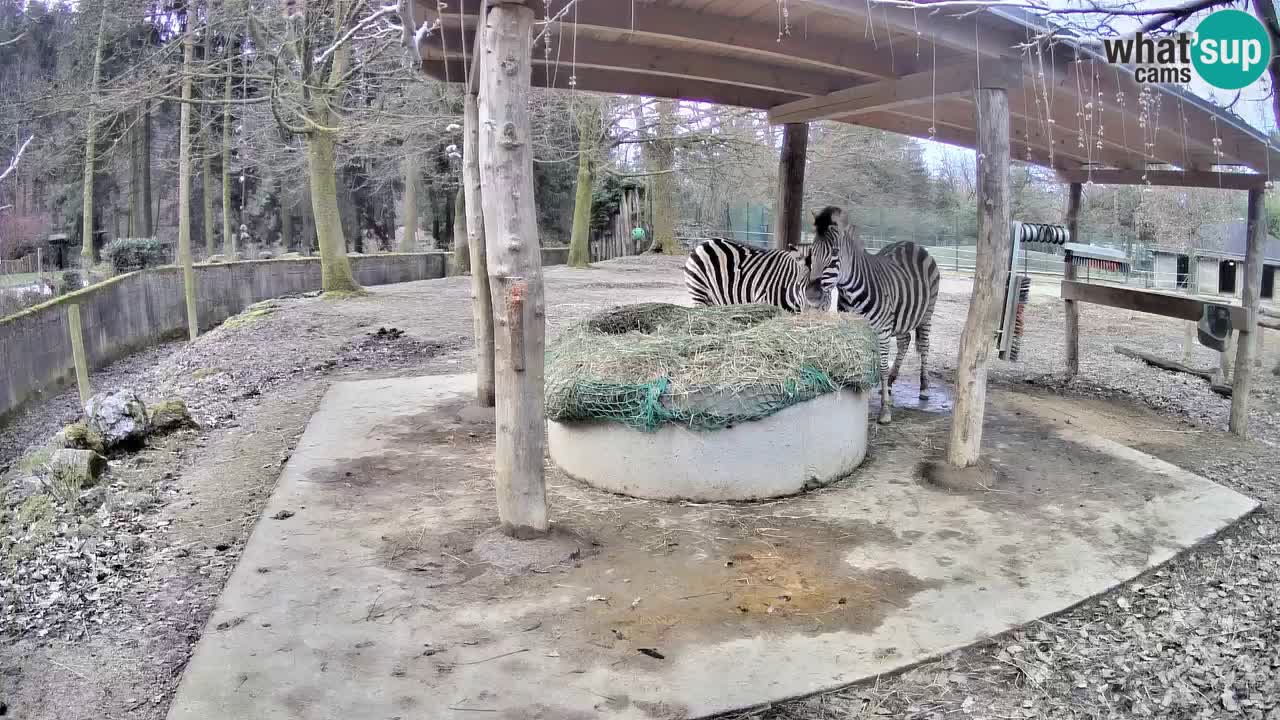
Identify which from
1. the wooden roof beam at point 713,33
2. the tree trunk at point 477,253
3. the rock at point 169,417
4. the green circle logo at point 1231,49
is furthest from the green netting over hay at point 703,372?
the rock at point 169,417

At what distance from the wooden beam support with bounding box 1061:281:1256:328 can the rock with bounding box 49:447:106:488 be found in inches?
349

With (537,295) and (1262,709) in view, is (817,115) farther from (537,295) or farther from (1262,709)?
(1262,709)

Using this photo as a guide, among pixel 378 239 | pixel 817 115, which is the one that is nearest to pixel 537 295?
pixel 817 115

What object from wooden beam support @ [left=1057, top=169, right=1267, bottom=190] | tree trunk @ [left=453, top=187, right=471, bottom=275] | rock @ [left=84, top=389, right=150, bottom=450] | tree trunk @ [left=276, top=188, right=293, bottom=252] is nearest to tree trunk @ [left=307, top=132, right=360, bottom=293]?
tree trunk @ [left=453, top=187, right=471, bottom=275]

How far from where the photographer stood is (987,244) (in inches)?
221

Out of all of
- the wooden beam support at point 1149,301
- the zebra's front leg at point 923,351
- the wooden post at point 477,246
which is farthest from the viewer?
the zebra's front leg at point 923,351

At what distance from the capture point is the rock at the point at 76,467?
566cm

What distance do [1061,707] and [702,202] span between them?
28881 mm

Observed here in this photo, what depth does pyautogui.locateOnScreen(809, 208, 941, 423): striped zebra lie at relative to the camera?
7.28 meters

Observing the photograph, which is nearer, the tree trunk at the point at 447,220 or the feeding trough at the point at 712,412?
the feeding trough at the point at 712,412

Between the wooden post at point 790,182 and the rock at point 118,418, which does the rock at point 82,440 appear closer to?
the rock at point 118,418

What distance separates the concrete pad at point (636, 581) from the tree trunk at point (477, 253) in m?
1.07

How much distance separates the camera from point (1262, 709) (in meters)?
3.20

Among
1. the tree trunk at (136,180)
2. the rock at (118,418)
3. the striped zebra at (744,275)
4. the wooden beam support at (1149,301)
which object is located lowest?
the rock at (118,418)
